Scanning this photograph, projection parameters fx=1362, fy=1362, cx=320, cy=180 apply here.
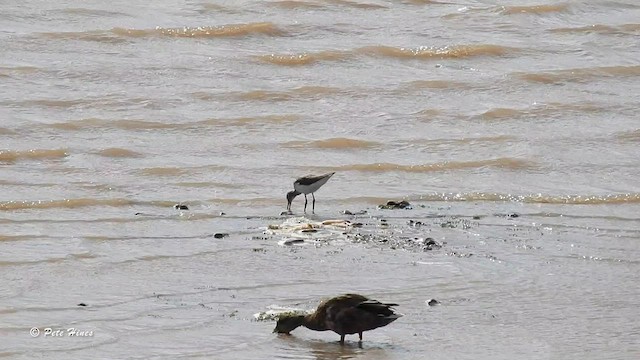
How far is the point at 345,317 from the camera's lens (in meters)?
5.76

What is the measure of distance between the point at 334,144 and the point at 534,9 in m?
5.13

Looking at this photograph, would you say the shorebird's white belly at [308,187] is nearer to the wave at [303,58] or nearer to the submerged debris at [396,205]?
the submerged debris at [396,205]

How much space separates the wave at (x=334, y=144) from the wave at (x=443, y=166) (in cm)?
57

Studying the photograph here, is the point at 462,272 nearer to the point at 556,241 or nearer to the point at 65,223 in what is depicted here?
the point at 556,241

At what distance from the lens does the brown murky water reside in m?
6.16

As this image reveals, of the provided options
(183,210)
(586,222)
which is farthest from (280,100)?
(586,222)

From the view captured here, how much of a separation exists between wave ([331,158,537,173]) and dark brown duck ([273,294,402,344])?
442 centimetres

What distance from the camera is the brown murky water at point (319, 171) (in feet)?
20.2

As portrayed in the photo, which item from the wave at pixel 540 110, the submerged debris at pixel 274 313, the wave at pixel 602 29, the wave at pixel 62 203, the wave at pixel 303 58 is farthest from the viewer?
the wave at pixel 602 29

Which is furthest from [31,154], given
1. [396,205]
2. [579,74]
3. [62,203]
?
[579,74]

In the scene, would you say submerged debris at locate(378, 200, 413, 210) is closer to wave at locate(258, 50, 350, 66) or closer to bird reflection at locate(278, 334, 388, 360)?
bird reflection at locate(278, 334, 388, 360)

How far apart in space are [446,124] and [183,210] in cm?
340

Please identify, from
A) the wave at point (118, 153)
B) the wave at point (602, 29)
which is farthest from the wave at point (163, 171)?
the wave at point (602, 29)

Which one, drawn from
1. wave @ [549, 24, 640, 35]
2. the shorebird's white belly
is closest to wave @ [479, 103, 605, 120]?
wave @ [549, 24, 640, 35]
